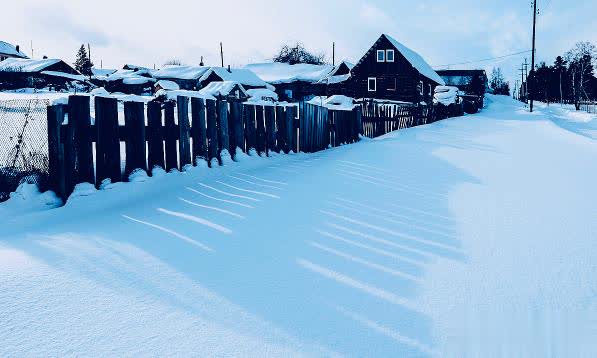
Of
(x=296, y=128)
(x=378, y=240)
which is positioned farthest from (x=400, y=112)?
(x=378, y=240)

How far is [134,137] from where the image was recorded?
5.14 meters

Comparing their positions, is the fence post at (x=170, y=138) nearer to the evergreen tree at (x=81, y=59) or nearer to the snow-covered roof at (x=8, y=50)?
the snow-covered roof at (x=8, y=50)

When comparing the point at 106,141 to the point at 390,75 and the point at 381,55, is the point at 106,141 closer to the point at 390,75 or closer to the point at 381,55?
the point at 390,75

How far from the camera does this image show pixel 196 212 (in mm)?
4309

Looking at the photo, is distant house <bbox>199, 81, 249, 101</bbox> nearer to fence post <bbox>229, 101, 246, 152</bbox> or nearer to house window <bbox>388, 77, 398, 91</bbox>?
house window <bbox>388, 77, 398, 91</bbox>

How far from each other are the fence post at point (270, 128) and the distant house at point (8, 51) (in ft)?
267

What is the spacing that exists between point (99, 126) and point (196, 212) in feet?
5.10

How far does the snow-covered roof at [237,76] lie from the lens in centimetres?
4908

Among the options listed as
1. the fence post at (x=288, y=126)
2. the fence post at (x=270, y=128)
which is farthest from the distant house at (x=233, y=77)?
the fence post at (x=270, y=128)

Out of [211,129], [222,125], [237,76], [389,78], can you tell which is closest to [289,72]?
[237,76]

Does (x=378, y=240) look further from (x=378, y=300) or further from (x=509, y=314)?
(x=509, y=314)

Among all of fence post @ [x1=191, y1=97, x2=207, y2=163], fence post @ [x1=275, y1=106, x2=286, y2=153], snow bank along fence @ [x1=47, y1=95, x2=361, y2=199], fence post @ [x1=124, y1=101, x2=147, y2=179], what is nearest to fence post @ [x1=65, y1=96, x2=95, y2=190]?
snow bank along fence @ [x1=47, y1=95, x2=361, y2=199]

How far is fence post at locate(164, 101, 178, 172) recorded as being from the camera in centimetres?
557

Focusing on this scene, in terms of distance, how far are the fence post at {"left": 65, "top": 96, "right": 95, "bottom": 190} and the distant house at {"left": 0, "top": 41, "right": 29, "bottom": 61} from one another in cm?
8317
